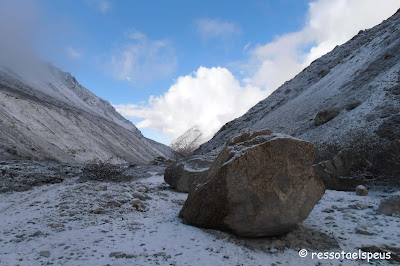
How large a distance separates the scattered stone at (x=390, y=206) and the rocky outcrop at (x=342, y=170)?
276 centimetres

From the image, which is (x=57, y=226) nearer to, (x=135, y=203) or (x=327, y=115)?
(x=135, y=203)

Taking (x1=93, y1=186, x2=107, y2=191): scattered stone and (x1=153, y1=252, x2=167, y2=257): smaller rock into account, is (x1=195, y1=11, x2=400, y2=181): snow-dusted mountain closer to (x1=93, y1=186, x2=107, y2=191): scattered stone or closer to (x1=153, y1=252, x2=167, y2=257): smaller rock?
(x1=153, y1=252, x2=167, y2=257): smaller rock

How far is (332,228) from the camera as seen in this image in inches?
234

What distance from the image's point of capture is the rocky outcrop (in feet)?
30.5

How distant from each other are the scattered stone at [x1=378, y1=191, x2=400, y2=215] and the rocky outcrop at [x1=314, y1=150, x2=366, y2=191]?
276cm

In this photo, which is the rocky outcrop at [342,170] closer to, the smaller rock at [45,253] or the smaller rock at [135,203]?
the smaller rock at [135,203]

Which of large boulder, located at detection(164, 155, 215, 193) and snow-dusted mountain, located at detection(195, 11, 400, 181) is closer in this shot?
snow-dusted mountain, located at detection(195, 11, 400, 181)

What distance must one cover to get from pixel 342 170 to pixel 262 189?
583 cm

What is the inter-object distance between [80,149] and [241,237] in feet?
88.2

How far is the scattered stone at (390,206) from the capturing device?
20.5 ft

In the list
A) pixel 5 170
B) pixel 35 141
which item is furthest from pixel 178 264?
pixel 35 141

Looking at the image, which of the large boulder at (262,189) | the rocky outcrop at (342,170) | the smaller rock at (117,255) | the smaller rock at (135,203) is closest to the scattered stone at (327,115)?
the rocky outcrop at (342,170)

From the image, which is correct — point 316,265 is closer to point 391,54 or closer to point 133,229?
point 133,229

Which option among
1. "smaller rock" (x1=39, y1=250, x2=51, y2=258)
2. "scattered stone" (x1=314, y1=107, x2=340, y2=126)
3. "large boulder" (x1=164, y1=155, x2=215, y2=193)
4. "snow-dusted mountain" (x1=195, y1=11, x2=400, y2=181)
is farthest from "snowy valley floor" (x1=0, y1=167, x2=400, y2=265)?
"scattered stone" (x1=314, y1=107, x2=340, y2=126)
